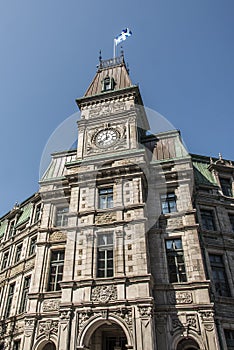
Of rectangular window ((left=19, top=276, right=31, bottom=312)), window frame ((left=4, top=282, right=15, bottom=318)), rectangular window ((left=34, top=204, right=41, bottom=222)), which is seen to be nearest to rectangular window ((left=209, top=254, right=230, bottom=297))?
rectangular window ((left=19, top=276, right=31, bottom=312))

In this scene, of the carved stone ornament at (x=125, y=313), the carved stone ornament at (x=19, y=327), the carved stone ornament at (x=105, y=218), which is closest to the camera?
the carved stone ornament at (x=125, y=313)

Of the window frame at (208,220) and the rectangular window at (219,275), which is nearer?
the rectangular window at (219,275)

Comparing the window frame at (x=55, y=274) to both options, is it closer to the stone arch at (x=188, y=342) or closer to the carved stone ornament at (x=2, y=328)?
the carved stone ornament at (x=2, y=328)

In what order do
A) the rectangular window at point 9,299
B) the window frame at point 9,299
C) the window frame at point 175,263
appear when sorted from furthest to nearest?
the rectangular window at point 9,299 < the window frame at point 9,299 < the window frame at point 175,263

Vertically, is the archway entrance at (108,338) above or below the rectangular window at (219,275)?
→ below

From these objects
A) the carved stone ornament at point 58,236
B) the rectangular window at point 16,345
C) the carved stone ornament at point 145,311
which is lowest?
the rectangular window at point 16,345

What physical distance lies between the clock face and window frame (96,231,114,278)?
8.56m

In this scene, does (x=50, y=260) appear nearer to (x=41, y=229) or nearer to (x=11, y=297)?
(x=41, y=229)

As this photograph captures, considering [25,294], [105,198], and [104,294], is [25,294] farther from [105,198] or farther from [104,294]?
[105,198]

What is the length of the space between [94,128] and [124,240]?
1197 centimetres

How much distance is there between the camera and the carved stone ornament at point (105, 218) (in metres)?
22.0

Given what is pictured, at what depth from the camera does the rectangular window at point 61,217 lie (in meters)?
24.8

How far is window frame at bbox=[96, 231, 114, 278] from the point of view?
20062 mm

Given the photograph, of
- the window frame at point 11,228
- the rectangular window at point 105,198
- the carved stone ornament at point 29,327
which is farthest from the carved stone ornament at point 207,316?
the window frame at point 11,228
